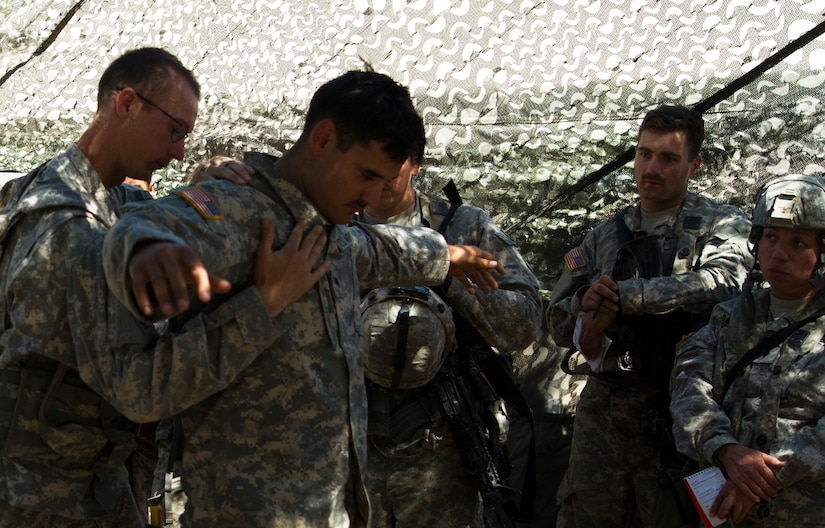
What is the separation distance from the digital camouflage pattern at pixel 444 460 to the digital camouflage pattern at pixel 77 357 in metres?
1.04

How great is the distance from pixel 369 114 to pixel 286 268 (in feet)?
1.45

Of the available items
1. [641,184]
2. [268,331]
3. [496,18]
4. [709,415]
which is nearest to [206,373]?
[268,331]

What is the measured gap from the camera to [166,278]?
73.4 inches

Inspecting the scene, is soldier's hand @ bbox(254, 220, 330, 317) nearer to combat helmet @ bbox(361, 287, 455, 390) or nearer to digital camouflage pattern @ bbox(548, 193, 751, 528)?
combat helmet @ bbox(361, 287, 455, 390)

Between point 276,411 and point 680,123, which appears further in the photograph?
point 680,123

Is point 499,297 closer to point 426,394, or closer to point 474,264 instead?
point 426,394

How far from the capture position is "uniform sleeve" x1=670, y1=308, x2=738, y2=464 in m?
3.43

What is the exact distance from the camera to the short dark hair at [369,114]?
2.43m

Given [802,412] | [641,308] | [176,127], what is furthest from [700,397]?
[176,127]

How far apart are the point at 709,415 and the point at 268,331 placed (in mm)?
1890

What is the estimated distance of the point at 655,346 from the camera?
4098mm

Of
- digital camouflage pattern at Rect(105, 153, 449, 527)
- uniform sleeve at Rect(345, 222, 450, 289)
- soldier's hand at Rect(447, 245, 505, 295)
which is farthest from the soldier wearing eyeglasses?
soldier's hand at Rect(447, 245, 505, 295)

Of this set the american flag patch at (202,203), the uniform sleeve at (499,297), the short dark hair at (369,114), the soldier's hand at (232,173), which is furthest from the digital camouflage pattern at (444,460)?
the american flag patch at (202,203)

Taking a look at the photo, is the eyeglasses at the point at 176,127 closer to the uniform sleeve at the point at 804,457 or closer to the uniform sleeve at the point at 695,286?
the uniform sleeve at the point at 695,286
